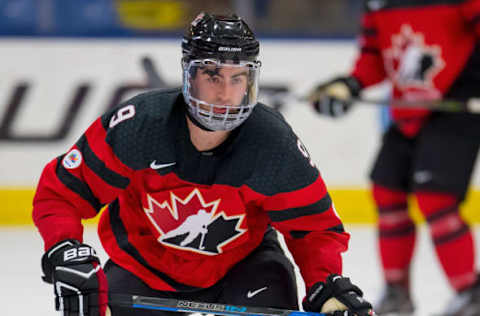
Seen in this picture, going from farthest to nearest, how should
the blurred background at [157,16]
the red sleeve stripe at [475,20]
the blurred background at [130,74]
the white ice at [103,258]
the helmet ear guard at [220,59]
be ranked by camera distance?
the blurred background at [157,16] → the blurred background at [130,74] → the white ice at [103,258] → the red sleeve stripe at [475,20] → the helmet ear guard at [220,59]

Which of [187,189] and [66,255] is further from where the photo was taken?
[187,189]

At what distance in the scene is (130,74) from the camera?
438 cm

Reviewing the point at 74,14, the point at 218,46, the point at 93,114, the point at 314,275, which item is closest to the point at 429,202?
the point at 314,275

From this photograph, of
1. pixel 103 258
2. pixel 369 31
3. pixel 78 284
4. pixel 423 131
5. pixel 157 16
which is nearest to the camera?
pixel 78 284

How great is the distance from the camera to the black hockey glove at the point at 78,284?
1640 mm

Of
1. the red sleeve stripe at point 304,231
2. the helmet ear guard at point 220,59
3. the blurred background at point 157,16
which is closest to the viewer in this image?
the helmet ear guard at point 220,59

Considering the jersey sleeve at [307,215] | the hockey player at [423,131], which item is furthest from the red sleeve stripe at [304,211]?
the hockey player at [423,131]

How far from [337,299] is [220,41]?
1.84ft

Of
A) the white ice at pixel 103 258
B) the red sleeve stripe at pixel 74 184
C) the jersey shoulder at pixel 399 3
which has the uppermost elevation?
the jersey shoulder at pixel 399 3

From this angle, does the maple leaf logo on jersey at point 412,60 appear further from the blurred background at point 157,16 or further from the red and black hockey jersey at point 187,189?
the blurred background at point 157,16

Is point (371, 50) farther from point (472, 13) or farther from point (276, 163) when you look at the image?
point (276, 163)

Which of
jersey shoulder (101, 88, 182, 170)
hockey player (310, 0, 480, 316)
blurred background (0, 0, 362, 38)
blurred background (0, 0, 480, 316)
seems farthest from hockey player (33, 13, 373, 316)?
blurred background (0, 0, 362, 38)

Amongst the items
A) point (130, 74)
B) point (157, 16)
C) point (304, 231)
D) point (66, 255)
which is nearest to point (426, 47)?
point (304, 231)

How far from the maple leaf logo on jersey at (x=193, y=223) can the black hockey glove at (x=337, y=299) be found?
8.9 inches
